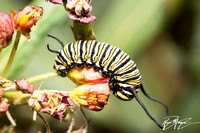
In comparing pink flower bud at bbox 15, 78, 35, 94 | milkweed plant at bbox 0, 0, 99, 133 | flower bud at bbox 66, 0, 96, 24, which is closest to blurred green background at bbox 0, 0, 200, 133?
milkweed plant at bbox 0, 0, 99, 133

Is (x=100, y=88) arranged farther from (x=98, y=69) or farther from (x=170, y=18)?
(x=170, y=18)

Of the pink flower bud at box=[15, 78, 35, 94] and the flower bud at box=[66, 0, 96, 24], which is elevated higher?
the flower bud at box=[66, 0, 96, 24]

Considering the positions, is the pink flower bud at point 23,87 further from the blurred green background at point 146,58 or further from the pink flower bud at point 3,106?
the blurred green background at point 146,58

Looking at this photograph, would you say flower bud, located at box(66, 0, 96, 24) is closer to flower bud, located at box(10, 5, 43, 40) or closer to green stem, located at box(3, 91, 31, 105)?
flower bud, located at box(10, 5, 43, 40)

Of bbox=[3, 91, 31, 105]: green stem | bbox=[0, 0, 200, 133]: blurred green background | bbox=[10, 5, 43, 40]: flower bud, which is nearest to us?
bbox=[10, 5, 43, 40]: flower bud

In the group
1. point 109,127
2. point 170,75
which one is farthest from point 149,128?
point 170,75
